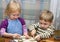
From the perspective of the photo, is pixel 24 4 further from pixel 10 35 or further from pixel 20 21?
pixel 10 35

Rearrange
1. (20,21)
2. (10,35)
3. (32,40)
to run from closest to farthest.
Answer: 1. (32,40)
2. (10,35)
3. (20,21)

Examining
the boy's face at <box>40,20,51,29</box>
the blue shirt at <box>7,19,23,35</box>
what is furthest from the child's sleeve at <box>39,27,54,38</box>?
the blue shirt at <box>7,19,23,35</box>

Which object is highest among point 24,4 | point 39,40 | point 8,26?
point 24,4

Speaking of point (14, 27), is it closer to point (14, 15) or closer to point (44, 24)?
point (14, 15)

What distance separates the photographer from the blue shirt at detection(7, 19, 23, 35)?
190 cm

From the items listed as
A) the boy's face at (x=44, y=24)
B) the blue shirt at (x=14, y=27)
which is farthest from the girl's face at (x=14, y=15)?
the boy's face at (x=44, y=24)

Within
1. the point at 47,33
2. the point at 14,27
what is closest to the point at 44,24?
the point at 47,33

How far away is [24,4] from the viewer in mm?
2266

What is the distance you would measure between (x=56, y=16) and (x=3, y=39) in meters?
0.73

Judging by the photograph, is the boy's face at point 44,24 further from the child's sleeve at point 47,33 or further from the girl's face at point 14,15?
the girl's face at point 14,15

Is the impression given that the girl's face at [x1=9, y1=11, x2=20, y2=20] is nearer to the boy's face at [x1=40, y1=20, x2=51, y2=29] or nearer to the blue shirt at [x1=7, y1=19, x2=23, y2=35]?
the blue shirt at [x1=7, y1=19, x2=23, y2=35]

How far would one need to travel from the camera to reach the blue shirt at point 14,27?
74.7 inches

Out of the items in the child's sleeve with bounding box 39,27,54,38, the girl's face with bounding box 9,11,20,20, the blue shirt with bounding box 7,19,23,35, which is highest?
the girl's face with bounding box 9,11,20,20

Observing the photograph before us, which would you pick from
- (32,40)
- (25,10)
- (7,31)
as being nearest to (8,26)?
(7,31)
